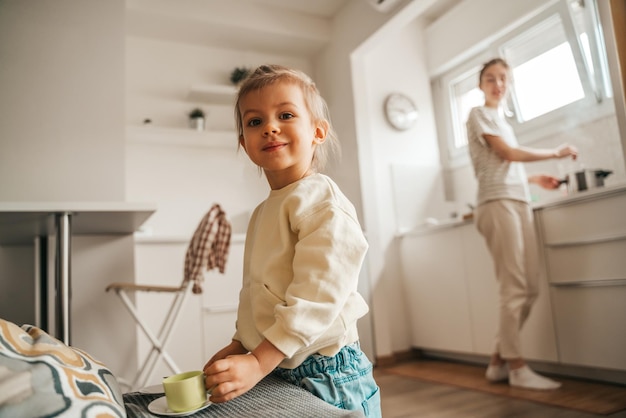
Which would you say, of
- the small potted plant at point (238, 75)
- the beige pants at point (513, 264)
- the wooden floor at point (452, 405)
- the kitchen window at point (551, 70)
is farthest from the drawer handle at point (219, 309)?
the kitchen window at point (551, 70)

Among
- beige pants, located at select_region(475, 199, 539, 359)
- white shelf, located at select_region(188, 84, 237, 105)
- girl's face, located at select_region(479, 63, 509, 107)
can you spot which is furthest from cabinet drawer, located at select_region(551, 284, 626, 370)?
white shelf, located at select_region(188, 84, 237, 105)

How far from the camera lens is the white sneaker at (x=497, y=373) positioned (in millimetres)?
2363

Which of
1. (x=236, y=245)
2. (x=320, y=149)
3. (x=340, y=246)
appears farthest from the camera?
(x=236, y=245)

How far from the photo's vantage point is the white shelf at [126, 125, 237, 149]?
330cm

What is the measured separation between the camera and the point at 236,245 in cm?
293

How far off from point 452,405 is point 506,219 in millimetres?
911

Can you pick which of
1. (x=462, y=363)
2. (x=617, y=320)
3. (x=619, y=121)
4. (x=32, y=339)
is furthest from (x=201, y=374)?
(x=462, y=363)

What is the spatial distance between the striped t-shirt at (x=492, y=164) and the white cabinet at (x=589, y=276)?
23cm

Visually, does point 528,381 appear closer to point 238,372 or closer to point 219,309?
point 219,309

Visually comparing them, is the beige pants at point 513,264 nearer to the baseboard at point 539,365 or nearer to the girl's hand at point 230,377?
the baseboard at point 539,365

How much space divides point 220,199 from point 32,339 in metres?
3.18

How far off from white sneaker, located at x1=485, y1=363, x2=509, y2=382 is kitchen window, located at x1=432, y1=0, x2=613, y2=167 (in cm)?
158

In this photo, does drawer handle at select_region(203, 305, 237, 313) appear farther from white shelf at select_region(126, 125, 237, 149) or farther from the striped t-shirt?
the striped t-shirt

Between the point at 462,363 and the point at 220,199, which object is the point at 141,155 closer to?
the point at 220,199
